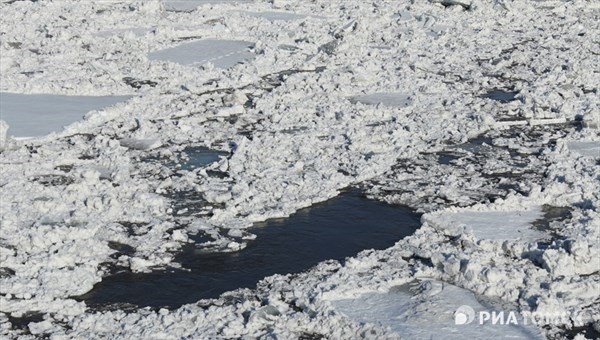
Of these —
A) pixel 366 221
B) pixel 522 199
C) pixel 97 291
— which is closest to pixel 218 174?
pixel 366 221

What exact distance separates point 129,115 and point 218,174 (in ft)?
10.9

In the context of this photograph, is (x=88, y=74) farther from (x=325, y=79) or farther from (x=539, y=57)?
(x=539, y=57)

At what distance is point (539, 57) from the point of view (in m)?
18.0

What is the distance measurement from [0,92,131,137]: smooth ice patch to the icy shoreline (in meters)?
0.36

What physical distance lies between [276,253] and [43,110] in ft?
22.1

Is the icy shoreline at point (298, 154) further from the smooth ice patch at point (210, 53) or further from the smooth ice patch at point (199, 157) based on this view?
the smooth ice patch at point (210, 53)

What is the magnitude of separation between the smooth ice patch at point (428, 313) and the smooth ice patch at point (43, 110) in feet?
23.4

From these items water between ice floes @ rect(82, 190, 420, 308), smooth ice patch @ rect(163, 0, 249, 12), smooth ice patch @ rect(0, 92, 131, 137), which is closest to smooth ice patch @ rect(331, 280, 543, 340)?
water between ice floes @ rect(82, 190, 420, 308)

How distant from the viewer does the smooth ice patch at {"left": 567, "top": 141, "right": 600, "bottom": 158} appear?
1243cm

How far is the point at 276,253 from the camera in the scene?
9.73 metres

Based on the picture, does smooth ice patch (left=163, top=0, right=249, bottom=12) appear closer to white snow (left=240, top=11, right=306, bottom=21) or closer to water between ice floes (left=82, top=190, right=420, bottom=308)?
white snow (left=240, top=11, right=306, bottom=21)

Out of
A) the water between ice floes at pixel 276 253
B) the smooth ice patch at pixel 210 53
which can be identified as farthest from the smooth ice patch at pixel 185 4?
the water between ice floes at pixel 276 253

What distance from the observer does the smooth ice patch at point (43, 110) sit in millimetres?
13625

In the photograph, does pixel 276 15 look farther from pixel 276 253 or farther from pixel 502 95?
pixel 276 253
